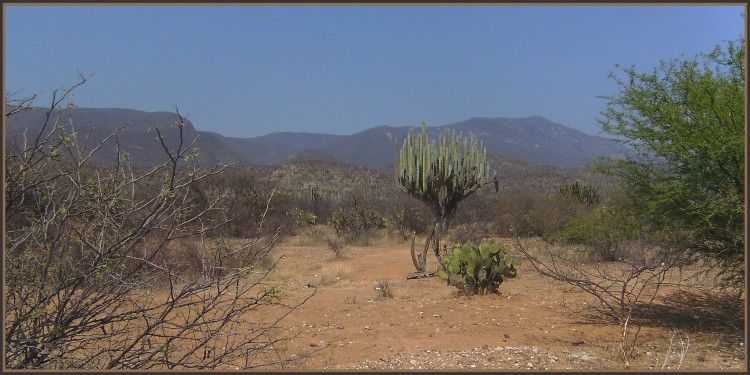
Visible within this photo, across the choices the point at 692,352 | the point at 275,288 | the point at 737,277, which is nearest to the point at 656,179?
the point at 737,277

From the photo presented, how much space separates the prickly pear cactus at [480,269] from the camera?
11375mm

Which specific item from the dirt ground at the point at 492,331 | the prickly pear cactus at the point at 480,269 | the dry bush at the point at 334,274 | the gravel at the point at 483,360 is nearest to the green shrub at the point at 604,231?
the dirt ground at the point at 492,331

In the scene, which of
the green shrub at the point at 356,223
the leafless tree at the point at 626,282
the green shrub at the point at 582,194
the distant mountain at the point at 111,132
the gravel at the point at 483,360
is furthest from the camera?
the green shrub at the point at 582,194

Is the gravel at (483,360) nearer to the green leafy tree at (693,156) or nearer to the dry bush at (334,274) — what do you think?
the green leafy tree at (693,156)

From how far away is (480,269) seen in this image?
1142cm

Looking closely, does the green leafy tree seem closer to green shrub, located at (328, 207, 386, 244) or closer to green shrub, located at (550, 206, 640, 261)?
green shrub, located at (550, 206, 640, 261)

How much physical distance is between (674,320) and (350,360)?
501 centimetres

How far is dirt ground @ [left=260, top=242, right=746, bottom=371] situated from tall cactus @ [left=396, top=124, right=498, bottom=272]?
2.50 m

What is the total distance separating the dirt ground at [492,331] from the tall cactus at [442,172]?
2.50 metres

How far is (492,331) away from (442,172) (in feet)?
23.1

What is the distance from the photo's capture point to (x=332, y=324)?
9000mm

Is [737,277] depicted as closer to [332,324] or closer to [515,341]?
[515,341]

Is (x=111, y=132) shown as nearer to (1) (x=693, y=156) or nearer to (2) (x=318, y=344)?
(2) (x=318, y=344)

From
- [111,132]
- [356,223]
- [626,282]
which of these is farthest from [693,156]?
[356,223]
